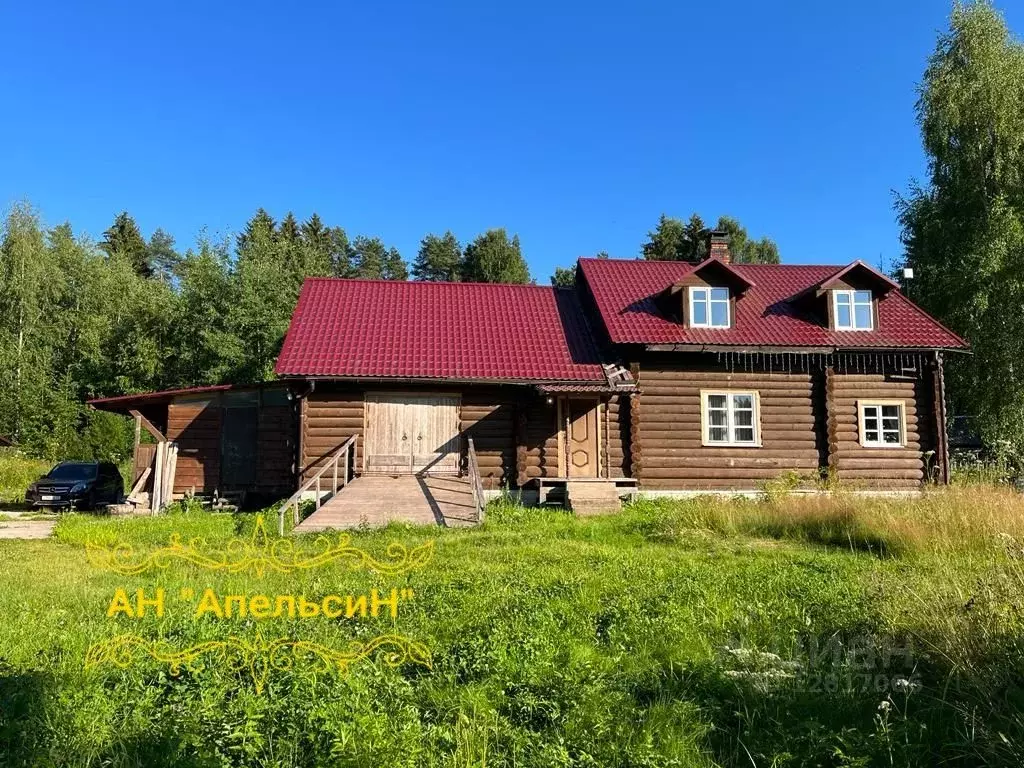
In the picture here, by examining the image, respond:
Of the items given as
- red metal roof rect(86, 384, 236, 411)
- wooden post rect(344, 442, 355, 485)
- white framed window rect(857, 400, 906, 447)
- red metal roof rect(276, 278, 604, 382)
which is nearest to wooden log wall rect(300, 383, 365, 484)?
wooden post rect(344, 442, 355, 485)

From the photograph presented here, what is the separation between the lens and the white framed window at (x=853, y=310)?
1978 cm

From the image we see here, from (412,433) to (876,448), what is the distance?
13.1m

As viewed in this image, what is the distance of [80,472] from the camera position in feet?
68.2

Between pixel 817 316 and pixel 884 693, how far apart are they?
17.4 metres

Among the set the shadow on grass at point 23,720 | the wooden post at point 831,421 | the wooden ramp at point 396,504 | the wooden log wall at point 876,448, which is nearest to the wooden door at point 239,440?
the wooden ramp at point 396,504

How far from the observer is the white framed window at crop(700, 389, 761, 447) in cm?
1869

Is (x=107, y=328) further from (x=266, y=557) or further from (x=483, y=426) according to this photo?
(x=266, y=557)

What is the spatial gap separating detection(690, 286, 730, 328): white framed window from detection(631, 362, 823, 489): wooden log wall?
5.17ft

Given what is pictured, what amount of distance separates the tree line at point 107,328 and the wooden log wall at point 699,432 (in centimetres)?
2151

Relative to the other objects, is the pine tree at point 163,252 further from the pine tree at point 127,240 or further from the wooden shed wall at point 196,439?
the wooden shed wall at point 196,439

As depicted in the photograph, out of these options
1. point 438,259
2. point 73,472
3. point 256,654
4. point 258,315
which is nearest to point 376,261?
point 438,259

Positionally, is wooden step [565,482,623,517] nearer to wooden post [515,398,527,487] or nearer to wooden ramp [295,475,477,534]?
wooden post [515,398,527,487]

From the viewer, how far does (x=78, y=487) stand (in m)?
19.9

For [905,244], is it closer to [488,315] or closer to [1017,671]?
[488,315]
